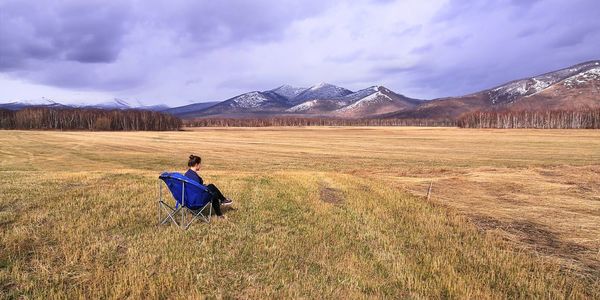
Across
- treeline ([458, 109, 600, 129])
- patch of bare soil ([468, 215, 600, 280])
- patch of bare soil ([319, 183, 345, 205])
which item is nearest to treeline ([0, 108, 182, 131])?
treeline ([458, 109, 600, 129])

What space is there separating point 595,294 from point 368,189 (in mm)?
12315

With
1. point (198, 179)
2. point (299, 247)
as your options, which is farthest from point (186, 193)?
point (299, 247)

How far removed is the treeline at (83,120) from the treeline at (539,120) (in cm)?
14381

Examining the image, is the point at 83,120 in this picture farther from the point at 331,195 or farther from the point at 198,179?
the point at 198,179

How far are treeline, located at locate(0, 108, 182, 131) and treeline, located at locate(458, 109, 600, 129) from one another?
472 feet

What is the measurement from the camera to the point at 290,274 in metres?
7.43

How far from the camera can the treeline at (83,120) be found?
16112cm

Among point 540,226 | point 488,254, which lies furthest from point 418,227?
point 540,226

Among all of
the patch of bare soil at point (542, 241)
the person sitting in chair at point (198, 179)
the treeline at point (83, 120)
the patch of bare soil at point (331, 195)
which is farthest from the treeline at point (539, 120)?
the person sitting in chair at point (198, 179)

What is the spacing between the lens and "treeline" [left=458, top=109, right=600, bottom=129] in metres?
168

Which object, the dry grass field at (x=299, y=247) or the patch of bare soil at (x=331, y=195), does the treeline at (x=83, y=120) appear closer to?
the patch of bare soil at (x=331, y=195)

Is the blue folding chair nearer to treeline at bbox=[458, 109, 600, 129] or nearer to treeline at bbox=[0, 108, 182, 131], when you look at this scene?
treeline at bbox=[0, 108, 182, 131]

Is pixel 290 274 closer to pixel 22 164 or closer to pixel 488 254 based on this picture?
pixel 488 254

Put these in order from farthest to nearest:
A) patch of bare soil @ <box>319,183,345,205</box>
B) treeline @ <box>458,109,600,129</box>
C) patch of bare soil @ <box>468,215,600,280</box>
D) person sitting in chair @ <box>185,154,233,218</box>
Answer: treeline @ <box>458,109,600,129</box> < patch of bare soil @ <box>319,183,345,205</box> < person sitting in chair @ <box>185,154,233,218</box> < patch of bare soil @ <box>468,215,600,280</box>
